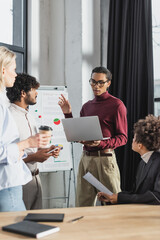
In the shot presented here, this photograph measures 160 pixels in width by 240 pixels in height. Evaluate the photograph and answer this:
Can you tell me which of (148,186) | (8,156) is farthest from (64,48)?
(8,156)

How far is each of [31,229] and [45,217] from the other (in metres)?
0.17

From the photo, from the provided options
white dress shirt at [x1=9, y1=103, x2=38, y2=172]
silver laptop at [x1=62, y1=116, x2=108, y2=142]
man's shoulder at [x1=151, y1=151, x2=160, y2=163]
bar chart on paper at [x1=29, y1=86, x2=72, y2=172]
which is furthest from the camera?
bar chart on paper at [x1=29, y1=86, x2=72, y2=172]

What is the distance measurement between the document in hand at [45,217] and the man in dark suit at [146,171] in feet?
2.02

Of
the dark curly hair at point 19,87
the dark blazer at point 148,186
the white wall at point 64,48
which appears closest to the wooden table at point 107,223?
the dark blazer at point 148,186

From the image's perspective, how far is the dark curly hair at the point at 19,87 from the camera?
8.20 feet

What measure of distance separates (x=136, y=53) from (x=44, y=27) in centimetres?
140

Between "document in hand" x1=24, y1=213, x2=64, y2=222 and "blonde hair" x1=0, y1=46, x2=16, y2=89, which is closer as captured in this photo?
"document in hand" x1=24, y1=213, x2=64, y2=222

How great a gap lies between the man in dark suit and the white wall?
182 centimetres

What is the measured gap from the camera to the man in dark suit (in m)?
1.83

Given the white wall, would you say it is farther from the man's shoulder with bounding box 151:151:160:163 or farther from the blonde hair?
the blonde hair

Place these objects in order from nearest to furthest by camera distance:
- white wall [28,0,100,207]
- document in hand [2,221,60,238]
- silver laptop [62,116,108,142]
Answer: document in hand [2,221,60,238], silver laptop [62,116,108,142], white wall [28,0,100,207]

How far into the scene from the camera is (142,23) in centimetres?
347

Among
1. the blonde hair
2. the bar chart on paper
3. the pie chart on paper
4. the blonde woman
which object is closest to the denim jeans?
the blonde woman

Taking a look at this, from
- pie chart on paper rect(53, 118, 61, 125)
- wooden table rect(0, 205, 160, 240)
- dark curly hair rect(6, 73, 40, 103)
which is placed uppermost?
dark curly hair rect(6, 73, 40, 103)
